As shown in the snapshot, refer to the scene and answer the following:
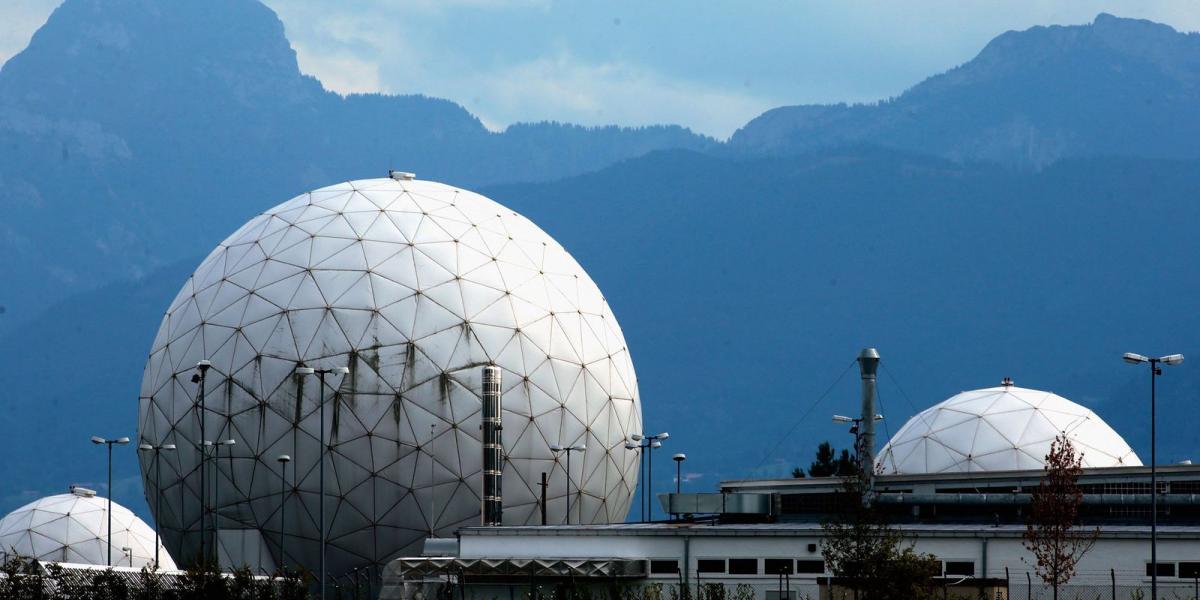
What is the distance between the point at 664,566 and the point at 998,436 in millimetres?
32921

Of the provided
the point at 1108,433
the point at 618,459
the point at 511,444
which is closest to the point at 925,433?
the point at 1108,433

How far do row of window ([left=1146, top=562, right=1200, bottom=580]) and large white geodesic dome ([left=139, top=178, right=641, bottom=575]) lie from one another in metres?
22.6

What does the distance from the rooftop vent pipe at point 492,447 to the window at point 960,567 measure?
17.0 m

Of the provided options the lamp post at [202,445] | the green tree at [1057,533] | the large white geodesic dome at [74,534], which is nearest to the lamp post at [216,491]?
the lamp post at [202,445]

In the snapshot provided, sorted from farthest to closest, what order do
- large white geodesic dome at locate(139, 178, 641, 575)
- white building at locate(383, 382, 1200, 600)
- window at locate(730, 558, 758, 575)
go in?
large white geodesic dome at locate(139, 178, 641, 575) < window at locate(730, 558, 758, 575) < white building at locate(383, 382, 1200, 600)

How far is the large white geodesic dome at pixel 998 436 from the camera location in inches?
3376

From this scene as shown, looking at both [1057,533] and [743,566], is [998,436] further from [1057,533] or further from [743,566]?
[1057,533]

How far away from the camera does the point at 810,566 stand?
56656 mm

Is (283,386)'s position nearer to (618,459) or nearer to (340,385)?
(340,385)

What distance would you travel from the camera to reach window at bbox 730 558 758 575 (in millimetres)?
57219

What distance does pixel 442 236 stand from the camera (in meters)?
68.7

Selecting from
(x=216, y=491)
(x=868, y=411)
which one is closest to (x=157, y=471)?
(x=216, y=491)

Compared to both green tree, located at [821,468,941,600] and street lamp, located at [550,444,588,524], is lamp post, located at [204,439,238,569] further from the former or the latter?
green tree, located at [821,468,941,600]

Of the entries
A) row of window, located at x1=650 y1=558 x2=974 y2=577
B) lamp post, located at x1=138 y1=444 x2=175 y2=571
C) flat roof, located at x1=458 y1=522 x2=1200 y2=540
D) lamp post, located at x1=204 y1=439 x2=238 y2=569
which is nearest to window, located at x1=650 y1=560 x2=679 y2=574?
row of window, located at x1=650 y1=558 x2=974 y2=577
